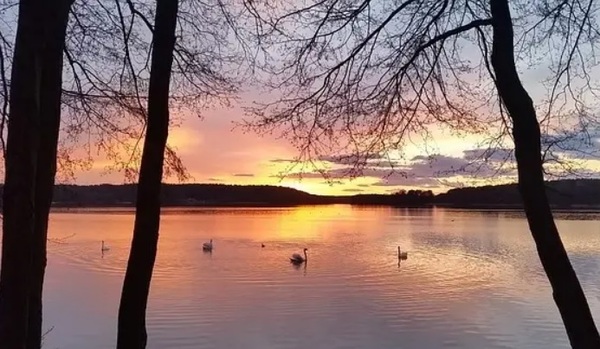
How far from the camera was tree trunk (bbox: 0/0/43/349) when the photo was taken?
3262 mm

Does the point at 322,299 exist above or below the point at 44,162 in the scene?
below

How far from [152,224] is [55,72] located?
1214mm

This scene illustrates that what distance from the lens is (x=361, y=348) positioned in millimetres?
12211

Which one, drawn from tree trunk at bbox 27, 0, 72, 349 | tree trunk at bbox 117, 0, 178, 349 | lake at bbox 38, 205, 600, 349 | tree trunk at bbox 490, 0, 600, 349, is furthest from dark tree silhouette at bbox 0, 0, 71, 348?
lake at bbox 38, 205, 600, 349

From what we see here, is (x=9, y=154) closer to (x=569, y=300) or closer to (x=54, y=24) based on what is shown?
(x=54, y=24)

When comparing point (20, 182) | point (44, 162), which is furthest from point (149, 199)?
point (20, 182)

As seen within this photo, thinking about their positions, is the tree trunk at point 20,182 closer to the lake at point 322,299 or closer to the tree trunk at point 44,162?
the tree trunk at point 44,162

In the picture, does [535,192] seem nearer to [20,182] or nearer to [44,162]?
[20,182]

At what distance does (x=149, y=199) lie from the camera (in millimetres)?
4766

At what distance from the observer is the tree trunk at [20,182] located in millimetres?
3262

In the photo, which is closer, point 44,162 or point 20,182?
point 20,182

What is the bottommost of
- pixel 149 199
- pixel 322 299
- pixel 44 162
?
Answer: pixel 322 299

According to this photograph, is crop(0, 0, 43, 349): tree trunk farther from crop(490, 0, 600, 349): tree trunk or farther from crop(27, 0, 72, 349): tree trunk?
crop(490, 0, 600, 349): tree trunk

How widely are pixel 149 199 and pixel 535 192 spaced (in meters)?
2.65
